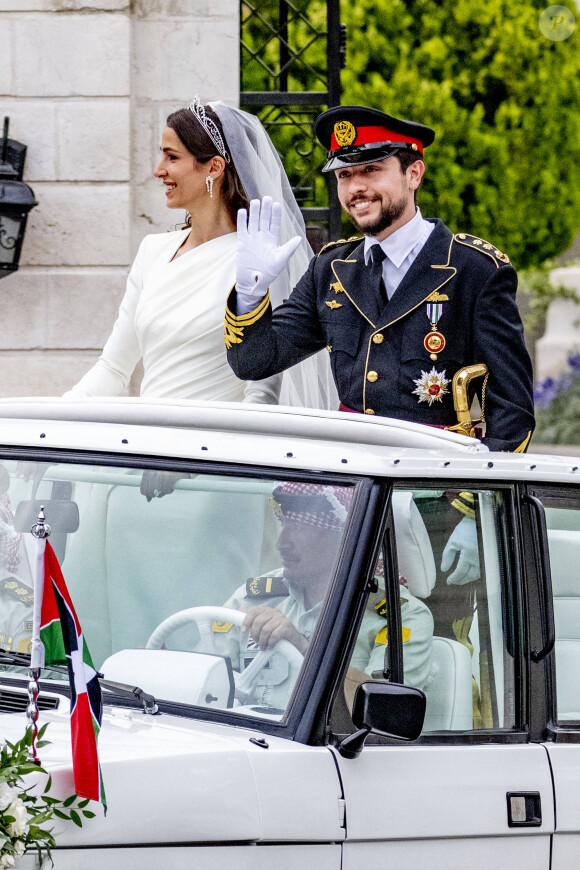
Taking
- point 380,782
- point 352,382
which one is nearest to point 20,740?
point 380,782

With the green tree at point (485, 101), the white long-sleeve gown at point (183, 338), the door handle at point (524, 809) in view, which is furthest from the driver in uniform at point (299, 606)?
the green tree at point (485, 101)

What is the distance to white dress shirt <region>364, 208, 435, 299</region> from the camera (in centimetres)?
393

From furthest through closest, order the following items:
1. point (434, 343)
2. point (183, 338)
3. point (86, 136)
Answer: point (86, 136) → point (183, 338) → point (434, 343)

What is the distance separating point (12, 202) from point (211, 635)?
178 inches

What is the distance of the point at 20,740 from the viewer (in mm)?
2285

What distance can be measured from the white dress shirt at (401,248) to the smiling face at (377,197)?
0.07ft

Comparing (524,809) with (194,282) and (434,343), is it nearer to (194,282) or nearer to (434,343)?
(434,343)

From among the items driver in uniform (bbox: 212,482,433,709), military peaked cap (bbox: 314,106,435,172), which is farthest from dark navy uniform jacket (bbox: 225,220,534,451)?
driver in uniform (bbox: 212,482,433,709)

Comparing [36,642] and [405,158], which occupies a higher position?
[405,158]

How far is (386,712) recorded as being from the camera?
247 centimetres

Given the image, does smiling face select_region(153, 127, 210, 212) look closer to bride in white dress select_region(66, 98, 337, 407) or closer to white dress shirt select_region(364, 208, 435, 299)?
bride in white dress select_region(66, 98, 337, 407)

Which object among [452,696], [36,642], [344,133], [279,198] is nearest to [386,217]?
[344,133]

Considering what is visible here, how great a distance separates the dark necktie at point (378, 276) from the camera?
394 cm

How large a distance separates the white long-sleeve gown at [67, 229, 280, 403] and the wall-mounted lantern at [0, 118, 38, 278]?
2.38m
